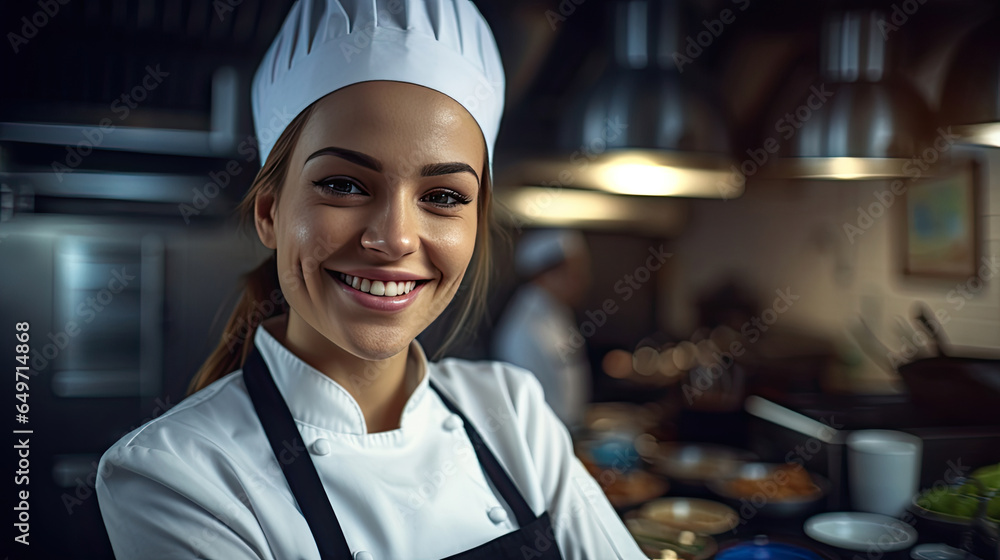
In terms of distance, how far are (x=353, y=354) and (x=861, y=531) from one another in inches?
35.7

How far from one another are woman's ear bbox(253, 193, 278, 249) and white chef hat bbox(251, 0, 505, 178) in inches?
2.1

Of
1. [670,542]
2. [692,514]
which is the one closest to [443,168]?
[670,542]

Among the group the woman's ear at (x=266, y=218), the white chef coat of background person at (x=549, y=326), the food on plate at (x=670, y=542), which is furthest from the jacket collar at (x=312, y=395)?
the white chef coat of background person at (x=549, y=326)

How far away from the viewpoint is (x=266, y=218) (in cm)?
76

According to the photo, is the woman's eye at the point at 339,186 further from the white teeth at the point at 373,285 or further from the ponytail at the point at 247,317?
the ponytail at the point at 247,317

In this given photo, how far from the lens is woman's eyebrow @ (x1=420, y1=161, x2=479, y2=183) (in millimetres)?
691

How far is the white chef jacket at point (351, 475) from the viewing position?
0.63m

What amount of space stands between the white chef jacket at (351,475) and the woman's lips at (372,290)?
0.40 ft

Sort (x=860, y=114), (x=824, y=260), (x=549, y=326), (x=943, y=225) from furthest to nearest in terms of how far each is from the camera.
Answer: (x=824, y=260)
(x=943, y=225)
(x=549, y=326)
(x=860, y=114)

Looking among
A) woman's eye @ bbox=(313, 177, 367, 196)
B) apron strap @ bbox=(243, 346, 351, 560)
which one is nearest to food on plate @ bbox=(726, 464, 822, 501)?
apron strap @ bbox=(243, 346, 351, 560)

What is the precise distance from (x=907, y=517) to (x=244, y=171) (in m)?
1.26

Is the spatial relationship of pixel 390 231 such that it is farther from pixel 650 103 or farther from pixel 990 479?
pixel 990 479

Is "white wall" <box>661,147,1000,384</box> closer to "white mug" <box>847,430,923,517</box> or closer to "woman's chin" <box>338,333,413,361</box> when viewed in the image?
"white mug" <box>847,430,923,517</box>

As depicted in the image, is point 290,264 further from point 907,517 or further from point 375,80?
point 907,517
